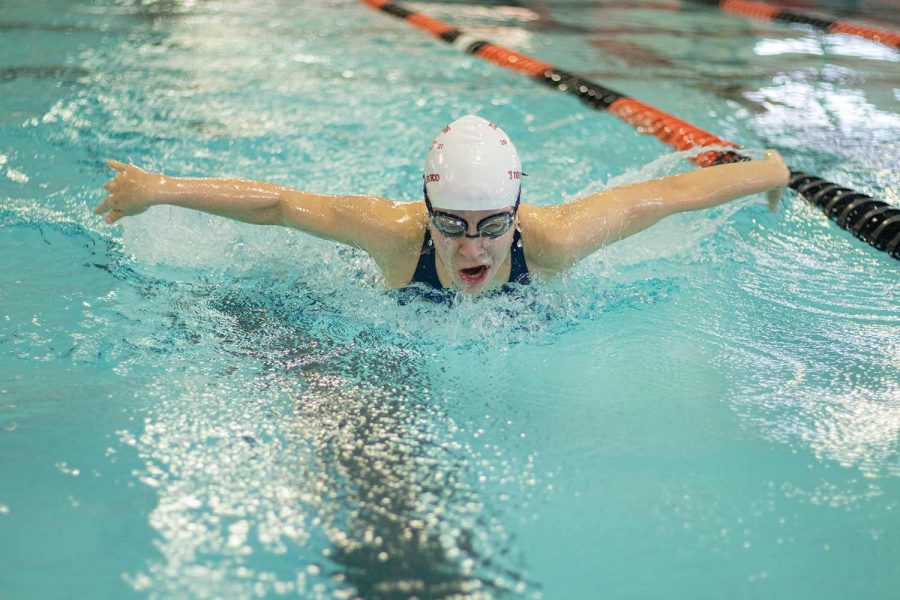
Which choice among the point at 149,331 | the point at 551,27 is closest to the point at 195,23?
the point at 551,27

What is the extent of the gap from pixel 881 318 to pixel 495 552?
184 cm

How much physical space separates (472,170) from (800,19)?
7.78m

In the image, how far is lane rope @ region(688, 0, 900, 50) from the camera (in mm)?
8312

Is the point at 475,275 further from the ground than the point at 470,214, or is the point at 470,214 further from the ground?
the point at 470,214

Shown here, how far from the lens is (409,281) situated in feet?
9.48

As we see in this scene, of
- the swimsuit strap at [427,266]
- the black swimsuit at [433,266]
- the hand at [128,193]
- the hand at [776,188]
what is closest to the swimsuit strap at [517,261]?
the black swimsuit at [433,266]

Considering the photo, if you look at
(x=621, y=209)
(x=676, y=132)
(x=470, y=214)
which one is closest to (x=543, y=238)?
(x=621, y=209)

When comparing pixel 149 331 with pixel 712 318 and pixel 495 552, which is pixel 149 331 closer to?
pixel 495 552

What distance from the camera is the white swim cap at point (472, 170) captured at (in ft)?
8.28

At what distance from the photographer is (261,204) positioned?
2748 millimetres

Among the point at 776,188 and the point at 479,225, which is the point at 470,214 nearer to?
the point at 479,225

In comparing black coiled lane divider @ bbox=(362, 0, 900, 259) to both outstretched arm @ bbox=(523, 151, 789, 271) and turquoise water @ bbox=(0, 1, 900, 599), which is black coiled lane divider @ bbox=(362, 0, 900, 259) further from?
outstretched arm @ bbox=(523, 151, 789, 271)

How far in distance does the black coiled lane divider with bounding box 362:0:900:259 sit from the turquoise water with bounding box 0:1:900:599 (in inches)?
3.9

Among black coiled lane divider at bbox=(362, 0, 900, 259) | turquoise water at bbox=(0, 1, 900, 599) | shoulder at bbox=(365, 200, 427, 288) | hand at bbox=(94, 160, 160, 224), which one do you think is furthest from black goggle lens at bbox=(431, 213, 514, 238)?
black coiled lane divider at bbox=(362, 0, 900, 259)
